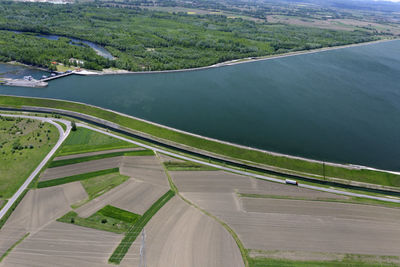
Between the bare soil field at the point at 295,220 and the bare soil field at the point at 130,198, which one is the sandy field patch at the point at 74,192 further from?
the bare soil field at the point at 295,220

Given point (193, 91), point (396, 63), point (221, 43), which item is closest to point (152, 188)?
point (193, 91)

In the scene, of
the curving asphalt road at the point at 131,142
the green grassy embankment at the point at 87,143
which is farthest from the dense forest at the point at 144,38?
the green grassy embankment at the point at 87,143

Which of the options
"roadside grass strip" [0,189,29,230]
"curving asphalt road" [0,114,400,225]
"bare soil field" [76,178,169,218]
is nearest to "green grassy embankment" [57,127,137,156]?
"curving asphalt road" [0,114,400,225]

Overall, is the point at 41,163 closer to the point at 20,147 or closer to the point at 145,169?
the point at 20,147

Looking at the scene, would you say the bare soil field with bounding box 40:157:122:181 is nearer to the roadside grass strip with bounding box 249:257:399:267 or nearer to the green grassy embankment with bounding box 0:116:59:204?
the green grassy embankment with bounding box 0:116:59:204

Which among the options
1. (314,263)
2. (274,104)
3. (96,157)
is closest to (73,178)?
(96,157)

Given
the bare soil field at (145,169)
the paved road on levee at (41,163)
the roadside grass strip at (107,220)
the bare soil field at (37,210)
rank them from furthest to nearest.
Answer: the bare soil field at (145,169), the paved road on levee at (41,163), the roadside grass strip at (107,220), the bare soil field at (37,210)

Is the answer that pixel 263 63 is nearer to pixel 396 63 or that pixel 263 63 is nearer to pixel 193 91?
pixel 193 91
